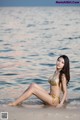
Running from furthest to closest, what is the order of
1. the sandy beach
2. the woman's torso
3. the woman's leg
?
the woman's torso
the woman's leg
the sandy beach

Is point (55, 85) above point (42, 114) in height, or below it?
above

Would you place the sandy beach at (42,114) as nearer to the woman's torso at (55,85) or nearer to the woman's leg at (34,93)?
the woman's leg at (34,93)

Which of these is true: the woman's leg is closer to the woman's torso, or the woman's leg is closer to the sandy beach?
the woman's torso

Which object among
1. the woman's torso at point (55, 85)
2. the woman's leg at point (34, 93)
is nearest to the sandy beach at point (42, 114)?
the woman's leg at point (34, 93)

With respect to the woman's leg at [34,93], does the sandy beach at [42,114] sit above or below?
below

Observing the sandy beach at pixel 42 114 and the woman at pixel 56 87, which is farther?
the woman at pixel 56 87

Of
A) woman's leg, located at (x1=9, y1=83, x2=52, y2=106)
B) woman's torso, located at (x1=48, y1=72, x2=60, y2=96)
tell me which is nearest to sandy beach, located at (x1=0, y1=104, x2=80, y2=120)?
woman's leg, located at (x1=9, y1=83, x2=52, y2=106)

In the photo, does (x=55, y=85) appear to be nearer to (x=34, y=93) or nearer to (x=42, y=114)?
(x=34, y=93)

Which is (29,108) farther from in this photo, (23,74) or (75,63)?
(75,63)

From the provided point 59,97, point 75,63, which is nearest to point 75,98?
point 59,97

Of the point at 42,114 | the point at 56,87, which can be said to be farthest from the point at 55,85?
the point at 42,114

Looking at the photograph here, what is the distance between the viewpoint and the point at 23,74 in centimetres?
1080

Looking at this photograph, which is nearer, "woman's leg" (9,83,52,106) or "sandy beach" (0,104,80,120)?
"sandy beach" (0,104,80,120)

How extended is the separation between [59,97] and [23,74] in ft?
15.2
